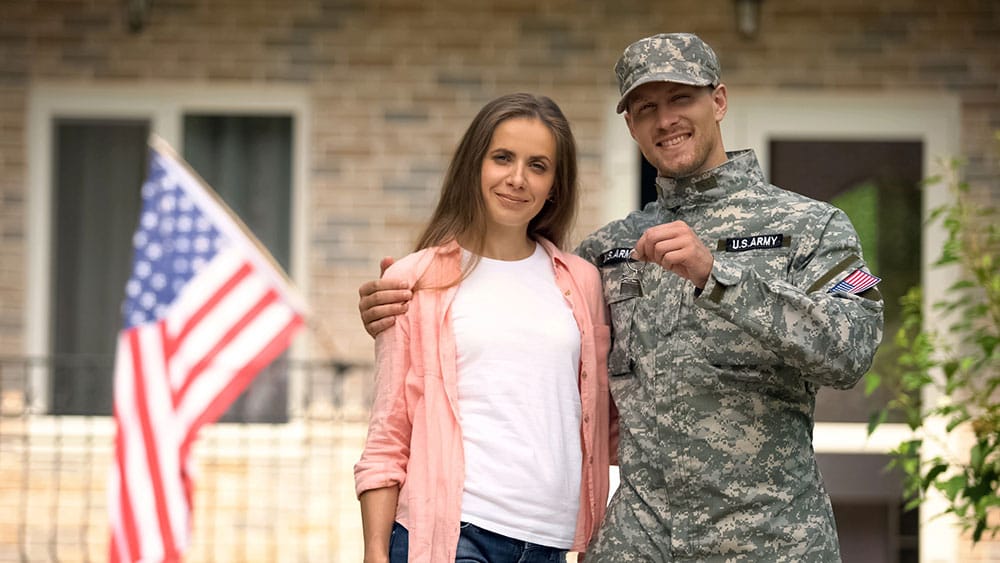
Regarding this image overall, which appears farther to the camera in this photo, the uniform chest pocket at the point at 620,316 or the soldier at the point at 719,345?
the uniform chest pocket at the point at 620,316

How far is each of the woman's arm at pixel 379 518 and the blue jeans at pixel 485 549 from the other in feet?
0.10

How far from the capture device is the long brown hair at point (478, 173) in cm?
311

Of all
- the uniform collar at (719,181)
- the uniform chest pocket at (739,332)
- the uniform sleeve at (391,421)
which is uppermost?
the uniform collar at (719,181)

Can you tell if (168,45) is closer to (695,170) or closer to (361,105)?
(361,105)

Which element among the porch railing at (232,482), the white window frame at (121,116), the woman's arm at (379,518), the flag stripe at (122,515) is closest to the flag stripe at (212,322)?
the flag stripe at (122,515)

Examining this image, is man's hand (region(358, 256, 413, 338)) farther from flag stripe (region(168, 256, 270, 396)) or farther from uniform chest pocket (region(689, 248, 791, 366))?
flag stripe (region(168, 256, 270, 396))

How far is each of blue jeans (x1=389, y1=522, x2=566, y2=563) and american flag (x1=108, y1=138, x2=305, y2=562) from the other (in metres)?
2.96

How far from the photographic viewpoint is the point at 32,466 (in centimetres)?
714

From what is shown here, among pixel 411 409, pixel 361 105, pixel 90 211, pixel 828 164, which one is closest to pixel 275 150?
pixel 361 105

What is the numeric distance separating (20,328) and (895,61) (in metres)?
4.75

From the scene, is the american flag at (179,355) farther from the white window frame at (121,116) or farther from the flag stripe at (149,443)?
the white window frame at (121,116)

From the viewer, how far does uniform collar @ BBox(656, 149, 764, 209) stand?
3.04 m

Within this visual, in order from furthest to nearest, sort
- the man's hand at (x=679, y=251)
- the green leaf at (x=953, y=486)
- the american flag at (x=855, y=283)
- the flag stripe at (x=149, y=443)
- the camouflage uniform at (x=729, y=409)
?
the flag stripe at (x=149, y=443) → the green leaf at (x=953, y=486) → the camouflage uniform at (x=729, y=409) → the american flag at (x=855, y=283) → the man's hand at (x=679, y=251)

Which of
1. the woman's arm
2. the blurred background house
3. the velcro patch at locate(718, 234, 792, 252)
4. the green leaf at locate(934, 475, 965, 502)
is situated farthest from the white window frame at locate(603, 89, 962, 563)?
the woman's arm
